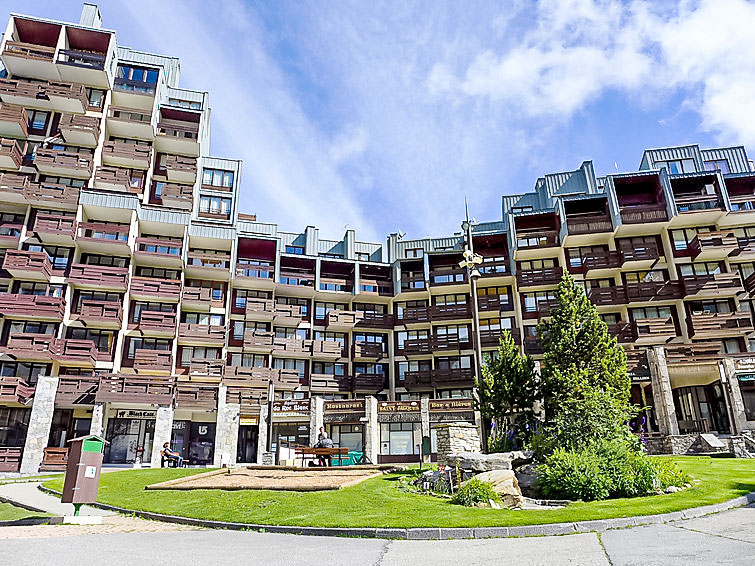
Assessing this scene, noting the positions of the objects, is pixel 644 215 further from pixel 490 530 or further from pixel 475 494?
pixel 490 530

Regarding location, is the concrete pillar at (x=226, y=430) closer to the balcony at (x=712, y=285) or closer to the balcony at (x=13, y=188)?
the balcony at (x=13, y=188)

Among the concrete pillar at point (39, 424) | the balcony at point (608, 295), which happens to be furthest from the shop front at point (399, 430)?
the concrete pillar at point (39, 424)

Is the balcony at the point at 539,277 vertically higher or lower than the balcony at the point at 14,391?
higher

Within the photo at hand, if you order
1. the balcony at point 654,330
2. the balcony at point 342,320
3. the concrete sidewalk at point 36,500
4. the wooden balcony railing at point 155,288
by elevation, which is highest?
the wooden balcony railing at point 155,288

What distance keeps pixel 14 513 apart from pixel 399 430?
27.2 m

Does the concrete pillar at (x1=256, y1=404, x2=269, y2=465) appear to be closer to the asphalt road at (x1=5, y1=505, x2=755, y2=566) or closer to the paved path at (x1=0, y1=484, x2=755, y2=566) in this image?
the paved path at (x1=0, y1=484, x2=755, y2=566)

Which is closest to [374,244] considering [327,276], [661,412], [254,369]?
[327,276]

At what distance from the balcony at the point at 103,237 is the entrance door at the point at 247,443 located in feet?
57.5

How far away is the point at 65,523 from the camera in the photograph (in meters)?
14.4

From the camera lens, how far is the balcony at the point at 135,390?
3797 centimetres

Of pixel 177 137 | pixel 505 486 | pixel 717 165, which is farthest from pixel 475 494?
pixel 717 165

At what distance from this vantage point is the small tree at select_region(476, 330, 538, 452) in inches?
1089

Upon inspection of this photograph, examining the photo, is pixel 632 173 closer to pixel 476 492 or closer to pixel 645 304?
pixel 645 304

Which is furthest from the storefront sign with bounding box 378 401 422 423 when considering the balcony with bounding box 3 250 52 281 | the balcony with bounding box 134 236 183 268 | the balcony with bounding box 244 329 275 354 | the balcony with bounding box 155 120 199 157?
the balcony with bounding box 155 120 199 157
